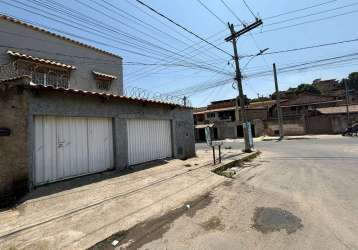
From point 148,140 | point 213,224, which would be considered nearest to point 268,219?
point 213,224

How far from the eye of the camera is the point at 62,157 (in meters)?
8.45

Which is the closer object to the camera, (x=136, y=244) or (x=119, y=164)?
(x=136, y=244)

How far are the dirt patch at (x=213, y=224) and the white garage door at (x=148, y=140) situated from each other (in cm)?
666

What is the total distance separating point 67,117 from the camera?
877 cm

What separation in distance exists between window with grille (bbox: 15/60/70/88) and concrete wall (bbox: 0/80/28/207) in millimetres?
3798

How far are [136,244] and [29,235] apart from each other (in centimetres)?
214

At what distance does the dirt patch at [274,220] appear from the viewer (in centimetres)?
477

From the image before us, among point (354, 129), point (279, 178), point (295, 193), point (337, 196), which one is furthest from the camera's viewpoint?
point (354, 129)

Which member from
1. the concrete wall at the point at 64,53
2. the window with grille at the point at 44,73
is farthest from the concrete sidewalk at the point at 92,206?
the concrete wall at the point at 64,53

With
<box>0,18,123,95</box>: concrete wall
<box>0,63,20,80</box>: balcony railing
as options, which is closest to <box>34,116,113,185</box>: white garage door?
<box>0,63,20,80</box>: balcony railing

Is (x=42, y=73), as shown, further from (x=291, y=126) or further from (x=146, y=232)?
(x=291, y=126)

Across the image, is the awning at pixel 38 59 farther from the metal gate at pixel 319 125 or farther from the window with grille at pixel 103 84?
the metal gate at pixel 319 125

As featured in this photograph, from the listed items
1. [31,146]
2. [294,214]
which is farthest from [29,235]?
[294,214]

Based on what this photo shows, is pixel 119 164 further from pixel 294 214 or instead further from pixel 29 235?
pixel 294 214
